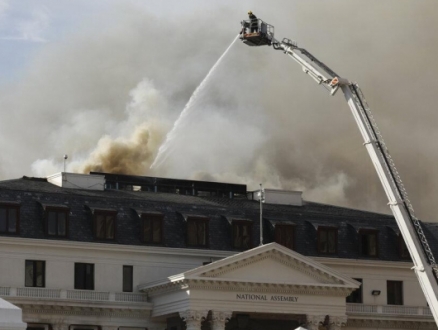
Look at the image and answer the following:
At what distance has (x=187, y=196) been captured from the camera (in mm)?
115062

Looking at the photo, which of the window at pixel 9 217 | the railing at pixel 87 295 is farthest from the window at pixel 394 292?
the window at pixel 9 217

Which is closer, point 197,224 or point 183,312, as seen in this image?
point 183,312

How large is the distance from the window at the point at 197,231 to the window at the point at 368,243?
14353mm

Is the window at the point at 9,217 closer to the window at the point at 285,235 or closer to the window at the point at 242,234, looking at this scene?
the window at the point at 242,234

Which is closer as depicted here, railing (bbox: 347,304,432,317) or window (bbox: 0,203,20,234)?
window (bbox: 0,203,20,234)

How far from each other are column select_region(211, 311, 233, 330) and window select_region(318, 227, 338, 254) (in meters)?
13.5

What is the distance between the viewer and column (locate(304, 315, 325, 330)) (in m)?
106

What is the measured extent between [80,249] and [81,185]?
7.46 metres

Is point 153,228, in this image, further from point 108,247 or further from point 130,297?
point 130,297

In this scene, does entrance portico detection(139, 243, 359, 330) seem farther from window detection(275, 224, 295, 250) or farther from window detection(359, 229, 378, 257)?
window detection(359, 229, 378, 257)

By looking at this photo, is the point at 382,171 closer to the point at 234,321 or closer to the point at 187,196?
the point at 234,321

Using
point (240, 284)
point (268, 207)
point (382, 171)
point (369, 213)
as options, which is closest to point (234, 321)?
point (240, 284)

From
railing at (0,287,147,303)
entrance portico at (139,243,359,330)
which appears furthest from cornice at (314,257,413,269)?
railing at (0,287,147,303)

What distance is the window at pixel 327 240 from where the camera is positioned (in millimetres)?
112938
